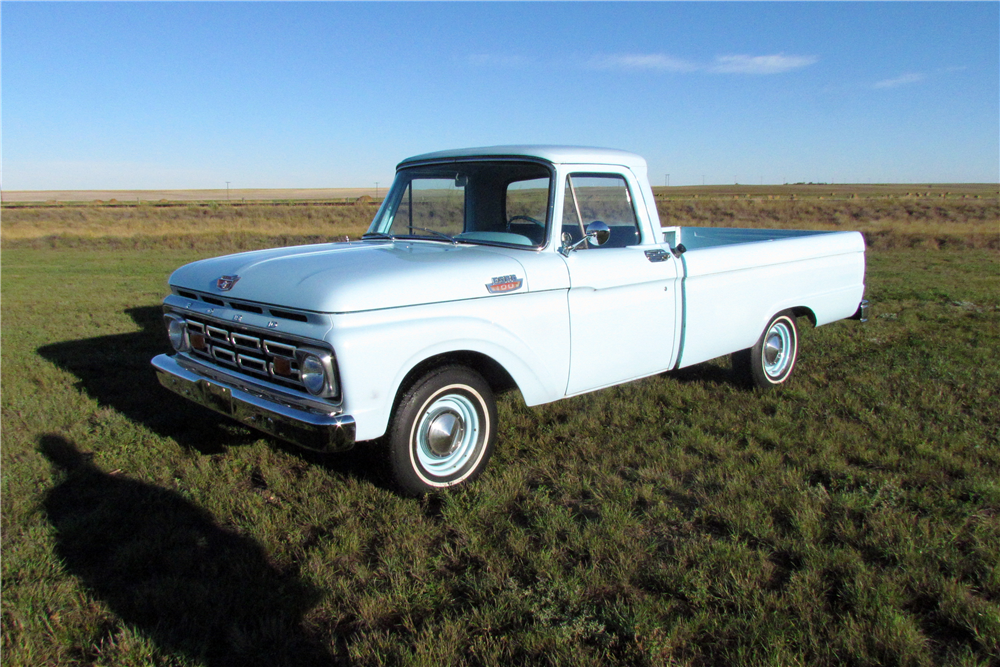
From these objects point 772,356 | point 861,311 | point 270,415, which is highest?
point 270,415

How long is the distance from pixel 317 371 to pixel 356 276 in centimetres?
50

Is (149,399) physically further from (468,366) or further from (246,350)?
(468,366)

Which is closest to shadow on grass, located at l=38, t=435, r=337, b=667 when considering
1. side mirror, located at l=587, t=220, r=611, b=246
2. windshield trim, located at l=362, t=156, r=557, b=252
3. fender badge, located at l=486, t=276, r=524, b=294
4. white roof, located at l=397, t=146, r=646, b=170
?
fender badge, located at l=486, t=276, r=524, b=294

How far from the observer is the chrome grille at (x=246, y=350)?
326 cm

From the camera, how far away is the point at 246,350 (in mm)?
3512

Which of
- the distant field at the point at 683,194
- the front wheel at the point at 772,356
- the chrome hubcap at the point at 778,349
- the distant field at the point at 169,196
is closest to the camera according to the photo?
the front wheel at the point at 772,356

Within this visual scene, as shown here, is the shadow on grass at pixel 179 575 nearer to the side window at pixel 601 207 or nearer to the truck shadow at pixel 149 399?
the truck shadow at pixel 149 399

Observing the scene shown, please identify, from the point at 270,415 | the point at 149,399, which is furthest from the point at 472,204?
the point at 149,399

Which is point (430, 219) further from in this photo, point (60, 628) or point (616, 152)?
point (60, 628)

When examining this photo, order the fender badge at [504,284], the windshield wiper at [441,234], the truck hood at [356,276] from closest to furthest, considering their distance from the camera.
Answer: the truck hood at [356,276]
the fender badge at [504,284]
the windshield wiper at [441,234]

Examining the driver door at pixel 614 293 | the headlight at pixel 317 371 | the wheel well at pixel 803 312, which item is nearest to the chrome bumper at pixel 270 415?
the headlight at pixel 317 371

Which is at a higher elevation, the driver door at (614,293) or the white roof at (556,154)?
the white roof at (556,154)

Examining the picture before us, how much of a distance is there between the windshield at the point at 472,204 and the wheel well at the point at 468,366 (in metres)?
0.80

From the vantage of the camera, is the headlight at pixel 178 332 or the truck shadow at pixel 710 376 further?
the truck shadow at pixel 710 376
